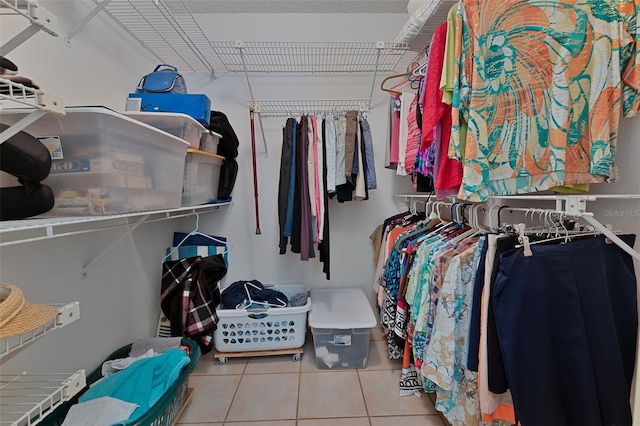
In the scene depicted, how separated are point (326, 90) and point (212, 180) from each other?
1.09m

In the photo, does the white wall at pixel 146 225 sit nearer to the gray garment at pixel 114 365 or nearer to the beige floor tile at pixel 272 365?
the gray garment at pixel 114 365

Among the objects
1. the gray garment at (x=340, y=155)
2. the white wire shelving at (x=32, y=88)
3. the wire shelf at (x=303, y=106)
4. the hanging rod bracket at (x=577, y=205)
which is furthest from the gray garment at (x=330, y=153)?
the white wire shelving at (x=32, y=88)

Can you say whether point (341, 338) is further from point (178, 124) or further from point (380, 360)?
point (178, 124)

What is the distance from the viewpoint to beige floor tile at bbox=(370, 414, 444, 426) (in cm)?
141

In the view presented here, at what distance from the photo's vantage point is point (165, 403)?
1.20 m

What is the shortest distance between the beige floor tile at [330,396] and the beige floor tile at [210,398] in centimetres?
39

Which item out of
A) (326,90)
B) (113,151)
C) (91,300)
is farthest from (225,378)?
(326,90)

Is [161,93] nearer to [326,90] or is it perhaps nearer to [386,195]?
[326,90]

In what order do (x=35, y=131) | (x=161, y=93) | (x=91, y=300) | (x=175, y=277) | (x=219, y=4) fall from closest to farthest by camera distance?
(x=35, y=131)
(x=91, y=300)
(x=161, y=93)
(x=175, y=277)
(x=219, y=4)

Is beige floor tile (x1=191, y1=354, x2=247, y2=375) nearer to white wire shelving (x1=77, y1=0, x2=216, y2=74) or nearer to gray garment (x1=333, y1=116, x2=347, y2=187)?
gray garment (x1=333, y1=116, x2=347, y2=187)

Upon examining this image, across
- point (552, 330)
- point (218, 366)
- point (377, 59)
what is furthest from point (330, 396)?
point (377, 59)

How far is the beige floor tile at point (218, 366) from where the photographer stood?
184cm

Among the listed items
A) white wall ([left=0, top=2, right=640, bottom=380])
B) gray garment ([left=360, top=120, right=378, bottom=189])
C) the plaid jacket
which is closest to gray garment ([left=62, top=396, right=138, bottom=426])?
white wall ([left=0, top=2, right=640, bottom=380])

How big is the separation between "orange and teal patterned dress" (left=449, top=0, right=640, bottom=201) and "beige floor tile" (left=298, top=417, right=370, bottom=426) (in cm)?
117
